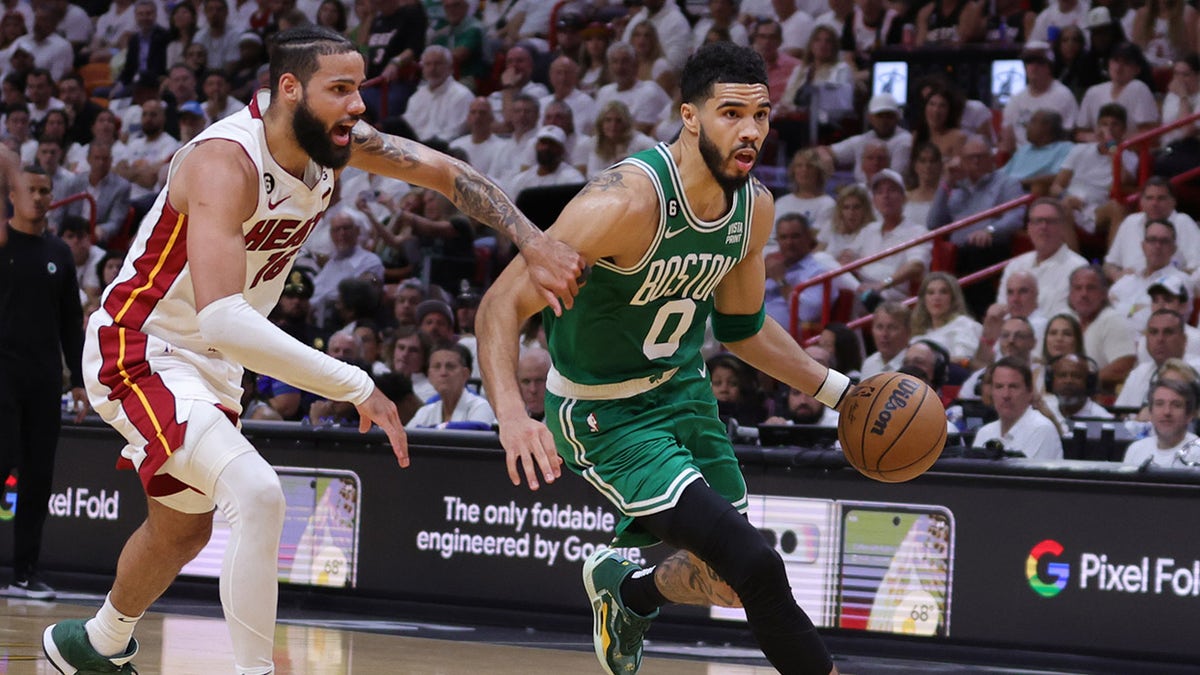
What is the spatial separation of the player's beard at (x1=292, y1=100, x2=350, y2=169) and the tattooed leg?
1.75 m

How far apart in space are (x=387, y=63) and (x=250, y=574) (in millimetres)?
11712

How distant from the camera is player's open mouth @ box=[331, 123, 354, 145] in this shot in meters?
5.25

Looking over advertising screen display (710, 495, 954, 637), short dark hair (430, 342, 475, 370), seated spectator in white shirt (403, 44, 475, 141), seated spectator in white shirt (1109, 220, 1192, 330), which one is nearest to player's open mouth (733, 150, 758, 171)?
advertising screen display (710, 495, 954, 637)

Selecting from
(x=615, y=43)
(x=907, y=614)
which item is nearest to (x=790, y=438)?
(x=907, y=614)

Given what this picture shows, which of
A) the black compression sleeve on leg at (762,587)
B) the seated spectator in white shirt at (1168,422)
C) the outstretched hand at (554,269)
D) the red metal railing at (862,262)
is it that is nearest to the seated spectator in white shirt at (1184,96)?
the red metal railing at (862,262)

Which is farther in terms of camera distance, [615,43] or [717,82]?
[615,43]

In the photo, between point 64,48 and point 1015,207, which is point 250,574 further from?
point 64,48

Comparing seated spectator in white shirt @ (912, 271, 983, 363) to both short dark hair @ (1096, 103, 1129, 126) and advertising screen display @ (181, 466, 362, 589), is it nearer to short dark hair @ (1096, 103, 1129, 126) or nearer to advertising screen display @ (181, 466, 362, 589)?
short dark hair @ (1096, 103, 1129, 126)

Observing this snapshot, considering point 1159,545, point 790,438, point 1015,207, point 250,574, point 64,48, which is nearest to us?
point 250,574

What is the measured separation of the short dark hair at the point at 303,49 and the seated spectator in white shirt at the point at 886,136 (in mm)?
7671

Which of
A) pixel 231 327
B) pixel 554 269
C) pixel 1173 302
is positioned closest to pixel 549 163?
pixel 1173 302

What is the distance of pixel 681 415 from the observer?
19.2ft

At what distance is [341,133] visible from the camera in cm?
527

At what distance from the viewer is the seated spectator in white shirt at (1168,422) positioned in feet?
26.4
